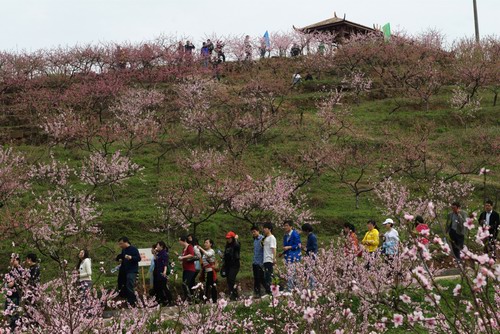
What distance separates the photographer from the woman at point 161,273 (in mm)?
13891

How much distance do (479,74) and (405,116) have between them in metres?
4.58

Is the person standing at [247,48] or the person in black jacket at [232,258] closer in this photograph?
the person in black jacket at [232,258]

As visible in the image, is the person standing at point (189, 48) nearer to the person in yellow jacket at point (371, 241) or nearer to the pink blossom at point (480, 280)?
the person in yellow jacket at point (371, 241)

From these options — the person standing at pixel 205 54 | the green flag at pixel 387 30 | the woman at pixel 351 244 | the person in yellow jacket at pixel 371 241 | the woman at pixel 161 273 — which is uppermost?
the green flag at pixel 387 30

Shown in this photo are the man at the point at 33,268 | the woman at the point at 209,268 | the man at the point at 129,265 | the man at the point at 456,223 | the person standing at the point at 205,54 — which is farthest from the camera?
the person standing at the point at 205,54

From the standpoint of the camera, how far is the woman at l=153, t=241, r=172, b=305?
13891mm

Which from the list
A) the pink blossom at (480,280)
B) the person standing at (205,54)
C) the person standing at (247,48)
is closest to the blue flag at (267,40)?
the person standing at (247,48)

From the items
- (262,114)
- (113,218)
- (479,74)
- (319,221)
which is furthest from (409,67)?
(113,218)

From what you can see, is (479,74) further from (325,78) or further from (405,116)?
(325,78)

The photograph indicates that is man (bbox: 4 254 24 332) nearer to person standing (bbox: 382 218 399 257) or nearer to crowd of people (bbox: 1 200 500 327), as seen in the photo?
crowd of people (bbox: 1 200 500 327)

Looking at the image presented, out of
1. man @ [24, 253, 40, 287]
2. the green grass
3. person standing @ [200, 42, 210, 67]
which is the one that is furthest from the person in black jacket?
person standing @ [200, 42, 210, 67]

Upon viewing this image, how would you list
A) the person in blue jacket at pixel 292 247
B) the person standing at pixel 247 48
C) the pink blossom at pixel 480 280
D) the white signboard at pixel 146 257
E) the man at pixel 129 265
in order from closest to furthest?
the pink blossom at pixel 480 280 → the person in blue jacket at pixel 292 247 → the man at pixel 129 265 → the white signboard at pixel 146 257 → the person standing at pixel 247 48

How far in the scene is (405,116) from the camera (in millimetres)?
35594

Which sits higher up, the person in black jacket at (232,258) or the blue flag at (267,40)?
the blue flag at (267,40)
